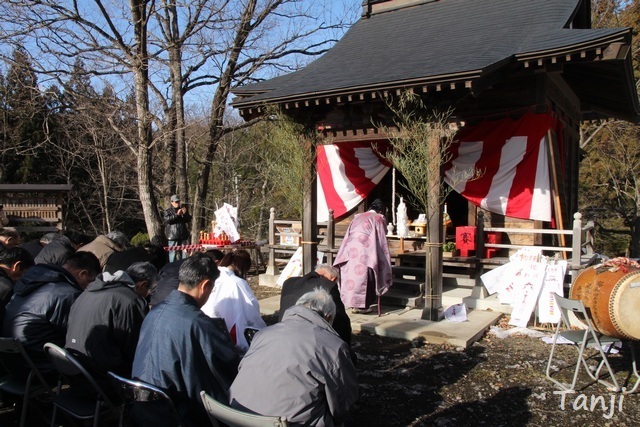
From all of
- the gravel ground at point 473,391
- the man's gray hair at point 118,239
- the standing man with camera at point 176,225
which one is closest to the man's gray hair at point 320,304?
the gravel ground at point 473,391

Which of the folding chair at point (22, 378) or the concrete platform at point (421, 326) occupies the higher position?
the folding chair at point (22, 378)

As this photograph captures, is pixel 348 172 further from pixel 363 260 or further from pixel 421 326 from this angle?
pixel 421 326

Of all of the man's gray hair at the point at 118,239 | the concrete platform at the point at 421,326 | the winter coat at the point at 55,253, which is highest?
the man's gray hair at the point at 118,239

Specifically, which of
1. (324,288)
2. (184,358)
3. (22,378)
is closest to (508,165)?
(324,288)

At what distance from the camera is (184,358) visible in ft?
8.27

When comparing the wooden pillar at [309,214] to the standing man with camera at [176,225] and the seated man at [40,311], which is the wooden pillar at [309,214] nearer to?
the standing man with camera at [176,225]

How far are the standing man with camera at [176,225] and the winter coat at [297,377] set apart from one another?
27.1ft

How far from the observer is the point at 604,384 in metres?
4.80

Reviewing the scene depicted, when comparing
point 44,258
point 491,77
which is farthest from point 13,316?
point 491,77

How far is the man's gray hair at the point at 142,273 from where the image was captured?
3560mm

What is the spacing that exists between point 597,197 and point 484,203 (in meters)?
12.4

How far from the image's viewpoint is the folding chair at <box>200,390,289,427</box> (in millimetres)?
2076

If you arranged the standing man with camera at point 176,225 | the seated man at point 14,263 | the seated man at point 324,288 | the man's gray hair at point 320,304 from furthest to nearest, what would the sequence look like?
the standing man with camera at point 176,225, the seated man at point 14,263, the seated man at point 324,288, the man's gray hair at point 320,304

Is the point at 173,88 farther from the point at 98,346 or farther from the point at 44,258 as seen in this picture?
the point at 98,346
